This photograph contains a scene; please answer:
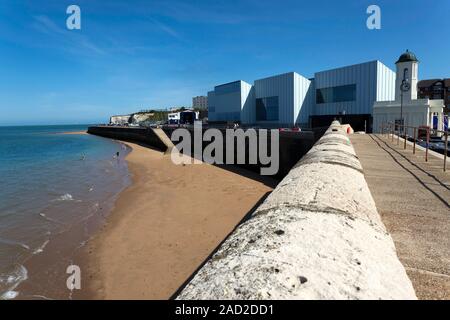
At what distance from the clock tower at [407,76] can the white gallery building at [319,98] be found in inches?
4.2

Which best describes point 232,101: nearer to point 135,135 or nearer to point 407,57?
point 135,135

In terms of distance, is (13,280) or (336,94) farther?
(336,94)

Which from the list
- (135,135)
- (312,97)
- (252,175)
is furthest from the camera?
(135,135)

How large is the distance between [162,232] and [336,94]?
104ft

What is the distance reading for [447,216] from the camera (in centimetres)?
355

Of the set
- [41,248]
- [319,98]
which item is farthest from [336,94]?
[41,248]

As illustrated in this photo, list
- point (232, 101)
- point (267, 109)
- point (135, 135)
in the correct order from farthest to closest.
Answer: point (135, 135) → point (232, 101) → point (267, 109)

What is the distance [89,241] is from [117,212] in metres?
3.12

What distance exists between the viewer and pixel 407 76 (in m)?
28.6

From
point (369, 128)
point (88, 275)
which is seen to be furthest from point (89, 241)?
point (369, 128)

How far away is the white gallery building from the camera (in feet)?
104

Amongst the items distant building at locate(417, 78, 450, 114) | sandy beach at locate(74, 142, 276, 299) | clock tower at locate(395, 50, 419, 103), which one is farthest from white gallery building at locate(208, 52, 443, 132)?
distant building at locate(417, 78, 450, 114)

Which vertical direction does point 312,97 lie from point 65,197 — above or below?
above
